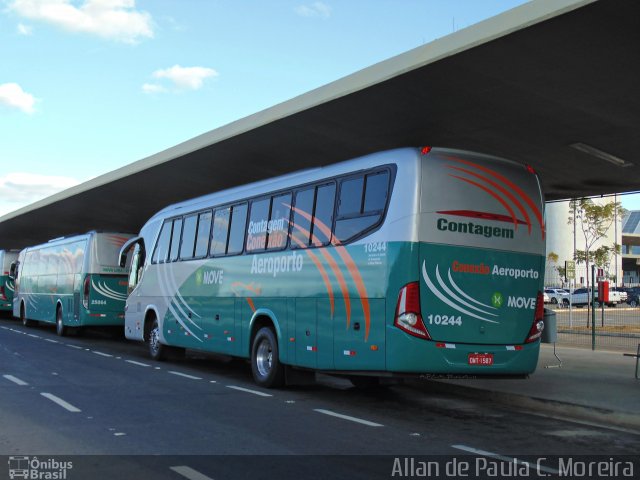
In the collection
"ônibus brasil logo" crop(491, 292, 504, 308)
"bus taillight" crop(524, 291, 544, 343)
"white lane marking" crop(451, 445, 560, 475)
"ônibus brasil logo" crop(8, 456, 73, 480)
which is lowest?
"ônibus brasil logo" crop(8, 456, 73, 480)

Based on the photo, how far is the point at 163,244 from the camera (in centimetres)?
1770

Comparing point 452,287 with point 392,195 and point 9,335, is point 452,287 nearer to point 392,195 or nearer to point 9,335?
point 392,195

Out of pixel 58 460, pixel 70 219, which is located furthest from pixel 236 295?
pixel 70 219

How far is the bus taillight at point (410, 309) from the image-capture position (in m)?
10.1

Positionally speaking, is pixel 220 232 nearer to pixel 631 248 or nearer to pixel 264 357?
pixel 264 357

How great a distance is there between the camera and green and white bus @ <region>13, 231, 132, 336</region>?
960 inches

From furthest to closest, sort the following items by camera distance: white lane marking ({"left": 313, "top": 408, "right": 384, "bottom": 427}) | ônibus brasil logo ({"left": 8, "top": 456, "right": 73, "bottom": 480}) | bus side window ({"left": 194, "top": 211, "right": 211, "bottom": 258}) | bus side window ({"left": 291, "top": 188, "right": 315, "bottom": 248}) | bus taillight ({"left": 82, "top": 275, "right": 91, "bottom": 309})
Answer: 1. bus taillight ({"left": 82, "top": 275, "right": 91, "bottom": 309})
2. bus side window ({"left": 194, "top": 211, "right": 211, "bottom": 258})
3. bus side window ({"left": 291, "top": 188, "right": 315, "bottom": 248})
4. white lane marking ({"left": 313, "top": 408, "right": 384, "bottom": 427})
5. ônibus brasil logo ({"left": 8, "top": 456, "right": 73, "bottom": 480})

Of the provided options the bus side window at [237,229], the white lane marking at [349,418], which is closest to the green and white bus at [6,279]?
the bus side window at [237,229]

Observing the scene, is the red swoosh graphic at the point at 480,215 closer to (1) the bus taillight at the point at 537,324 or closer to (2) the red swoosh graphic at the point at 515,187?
(2) the red swoosh graphic at the point at 515,187

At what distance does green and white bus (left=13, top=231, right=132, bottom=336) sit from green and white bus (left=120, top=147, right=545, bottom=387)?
40.3 feet

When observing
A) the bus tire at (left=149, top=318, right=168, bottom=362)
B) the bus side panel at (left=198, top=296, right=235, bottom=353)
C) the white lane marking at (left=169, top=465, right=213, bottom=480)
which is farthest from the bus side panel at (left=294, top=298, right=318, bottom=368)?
the bus tire at (left=149, top=318, right=168, bottom=362)

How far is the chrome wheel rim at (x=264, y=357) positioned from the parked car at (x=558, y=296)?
51062 millimetres

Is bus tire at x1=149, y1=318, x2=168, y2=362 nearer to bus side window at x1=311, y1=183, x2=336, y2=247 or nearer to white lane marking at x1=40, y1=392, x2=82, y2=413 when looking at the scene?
white lane marking at x1=40, y1=392, x2=82, y2=413

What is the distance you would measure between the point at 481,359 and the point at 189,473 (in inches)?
205
